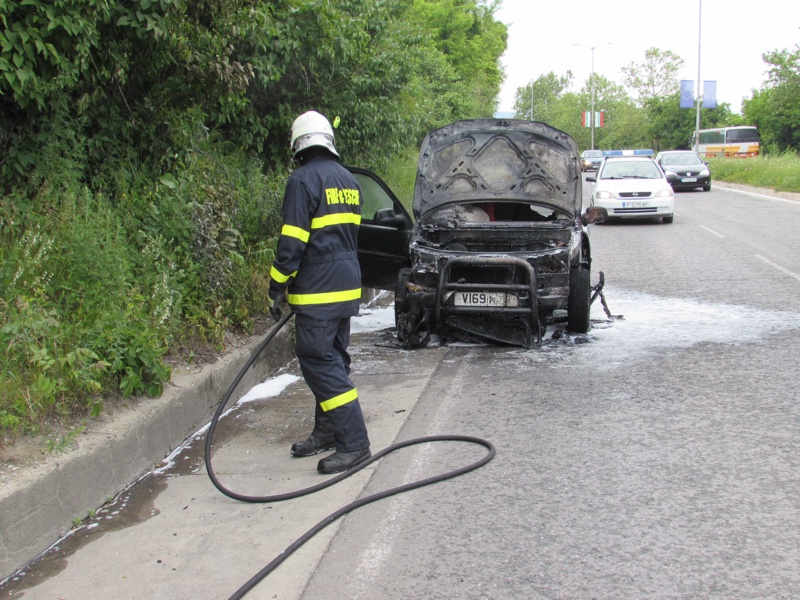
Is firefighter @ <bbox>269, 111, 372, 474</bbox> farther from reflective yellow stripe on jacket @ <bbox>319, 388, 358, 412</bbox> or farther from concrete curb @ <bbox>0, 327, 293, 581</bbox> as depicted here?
concrete curb @ <bbox>0, 327, 293, 581</bbox>

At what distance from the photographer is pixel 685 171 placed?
99.4ft

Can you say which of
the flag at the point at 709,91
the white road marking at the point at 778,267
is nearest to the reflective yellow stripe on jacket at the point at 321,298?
the white road marking at the point at 778,267

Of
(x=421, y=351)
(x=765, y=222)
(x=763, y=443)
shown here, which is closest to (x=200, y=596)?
(x=763, y=443)

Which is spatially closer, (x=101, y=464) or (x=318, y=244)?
(x=101, y=464)

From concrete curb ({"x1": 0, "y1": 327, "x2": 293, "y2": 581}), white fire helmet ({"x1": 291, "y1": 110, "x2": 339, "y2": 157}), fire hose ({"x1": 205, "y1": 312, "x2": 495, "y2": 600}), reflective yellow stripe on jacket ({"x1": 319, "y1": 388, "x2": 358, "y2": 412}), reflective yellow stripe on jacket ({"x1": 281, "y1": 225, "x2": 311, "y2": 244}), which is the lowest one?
fire hose ({"x1": 205, "y1": 312, "x2": 495, "y2": 600})

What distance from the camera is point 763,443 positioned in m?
4.83

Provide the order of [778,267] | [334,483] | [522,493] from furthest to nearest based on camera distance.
A: [778,267], [334,483], [522,493]

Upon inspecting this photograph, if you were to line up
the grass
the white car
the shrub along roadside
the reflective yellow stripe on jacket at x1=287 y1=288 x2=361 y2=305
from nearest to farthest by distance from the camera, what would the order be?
the shrub along roadside
the reflective yellow stripe on jacket at x1=287 y1=288 x2=361 y2=305
the white car
the grass

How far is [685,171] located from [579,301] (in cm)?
2466

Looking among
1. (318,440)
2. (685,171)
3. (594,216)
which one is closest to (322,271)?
(318,440)

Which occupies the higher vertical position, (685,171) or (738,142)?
(738,142)

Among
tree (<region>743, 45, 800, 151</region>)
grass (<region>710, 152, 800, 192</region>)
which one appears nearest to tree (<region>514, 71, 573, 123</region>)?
tree (<region>743, 45, 800, 151</region>)

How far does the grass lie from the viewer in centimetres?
2872

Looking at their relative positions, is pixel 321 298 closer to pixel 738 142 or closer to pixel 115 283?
pixel 115 283
